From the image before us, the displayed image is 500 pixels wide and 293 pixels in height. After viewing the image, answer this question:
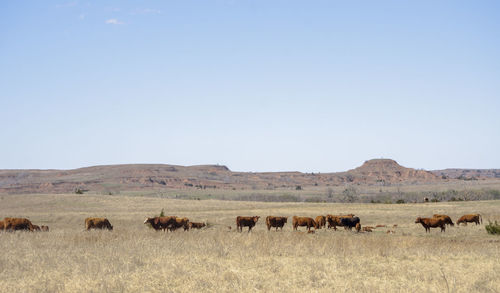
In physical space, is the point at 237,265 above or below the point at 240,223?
above

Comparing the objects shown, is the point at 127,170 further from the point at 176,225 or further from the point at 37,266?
the point at 37,266

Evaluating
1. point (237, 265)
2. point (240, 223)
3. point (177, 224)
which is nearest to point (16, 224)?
point (177, 224)

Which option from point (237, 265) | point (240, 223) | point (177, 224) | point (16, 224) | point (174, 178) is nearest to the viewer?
point (237, 265)

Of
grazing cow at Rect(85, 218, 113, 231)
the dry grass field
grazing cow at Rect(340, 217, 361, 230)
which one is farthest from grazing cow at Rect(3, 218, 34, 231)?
grazing cow at Rect(340, 217, 361, 230)

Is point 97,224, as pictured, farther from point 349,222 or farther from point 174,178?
point 174,178

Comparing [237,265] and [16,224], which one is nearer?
[237,265]

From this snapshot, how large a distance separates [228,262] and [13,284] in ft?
16.4

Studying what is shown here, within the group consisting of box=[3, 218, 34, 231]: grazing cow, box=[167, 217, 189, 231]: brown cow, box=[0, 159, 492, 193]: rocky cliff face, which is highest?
box=[0, 159, 492, 193]: rocky cliff face

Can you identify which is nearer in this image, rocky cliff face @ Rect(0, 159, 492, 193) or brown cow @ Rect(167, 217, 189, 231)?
brown cow @ Rect(167, 217, 189, 231)

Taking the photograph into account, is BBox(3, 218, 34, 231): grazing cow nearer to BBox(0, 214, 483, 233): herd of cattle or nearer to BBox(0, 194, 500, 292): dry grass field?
BBox(0, 214, 483, 233): herd of cattle

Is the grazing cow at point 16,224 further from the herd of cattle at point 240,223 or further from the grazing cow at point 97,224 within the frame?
the grazing cow at point 97,224

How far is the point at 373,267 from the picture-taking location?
461 inches

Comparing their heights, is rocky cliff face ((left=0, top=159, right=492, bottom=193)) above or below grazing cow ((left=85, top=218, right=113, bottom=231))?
above

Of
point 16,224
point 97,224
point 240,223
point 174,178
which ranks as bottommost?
point 240,223
